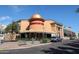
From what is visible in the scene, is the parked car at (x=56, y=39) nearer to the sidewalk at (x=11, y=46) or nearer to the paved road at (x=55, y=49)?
the paved road at (x=55, y=49)

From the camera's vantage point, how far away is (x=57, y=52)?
21547 millimetres

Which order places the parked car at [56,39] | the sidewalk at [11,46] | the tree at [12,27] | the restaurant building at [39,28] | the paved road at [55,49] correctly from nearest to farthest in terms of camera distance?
the paved road at [55,49]
the sidewalk at [11,46]
the tree at [12,27]
the parked car at [56,39]
the restaurant building at [39,28]

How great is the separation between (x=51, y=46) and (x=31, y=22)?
10.3 ft

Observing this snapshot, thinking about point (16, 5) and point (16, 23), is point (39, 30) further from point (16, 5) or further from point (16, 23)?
point (16, 5)

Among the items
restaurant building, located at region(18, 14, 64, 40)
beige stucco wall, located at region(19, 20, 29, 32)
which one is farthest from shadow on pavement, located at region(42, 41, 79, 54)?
beige stucco wall, located at region(19, 20, 29, 32)

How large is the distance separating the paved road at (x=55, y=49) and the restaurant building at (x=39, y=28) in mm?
984

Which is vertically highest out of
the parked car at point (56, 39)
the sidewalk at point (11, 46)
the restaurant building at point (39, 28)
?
the restaurant building at point (39, 28)

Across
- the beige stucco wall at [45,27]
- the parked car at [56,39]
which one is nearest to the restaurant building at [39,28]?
the beige stucco wall at [45,27]

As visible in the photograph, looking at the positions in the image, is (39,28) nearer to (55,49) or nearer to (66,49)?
(55,49)

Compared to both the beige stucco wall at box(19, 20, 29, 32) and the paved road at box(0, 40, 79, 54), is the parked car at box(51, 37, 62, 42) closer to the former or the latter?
the paved road at box(0, 40, 79, 54)

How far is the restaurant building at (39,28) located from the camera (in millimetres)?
23109

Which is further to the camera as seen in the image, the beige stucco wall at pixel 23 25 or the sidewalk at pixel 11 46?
the beige stucco wall at pixel 23 25

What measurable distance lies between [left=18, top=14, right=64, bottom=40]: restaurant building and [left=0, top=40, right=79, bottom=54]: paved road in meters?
0.98
